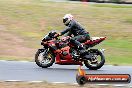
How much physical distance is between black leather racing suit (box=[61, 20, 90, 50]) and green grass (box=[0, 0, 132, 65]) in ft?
19.0

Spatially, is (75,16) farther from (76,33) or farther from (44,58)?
(44,58)

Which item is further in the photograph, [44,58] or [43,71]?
[44,58]

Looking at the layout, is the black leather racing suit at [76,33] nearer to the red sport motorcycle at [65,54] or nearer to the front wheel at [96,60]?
the red sport motorcycle at [65,54]

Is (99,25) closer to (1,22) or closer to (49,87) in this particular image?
(1,22)

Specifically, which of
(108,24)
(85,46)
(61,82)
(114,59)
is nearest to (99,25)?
(108,24)

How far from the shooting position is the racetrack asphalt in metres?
15.6

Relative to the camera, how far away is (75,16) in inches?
1305

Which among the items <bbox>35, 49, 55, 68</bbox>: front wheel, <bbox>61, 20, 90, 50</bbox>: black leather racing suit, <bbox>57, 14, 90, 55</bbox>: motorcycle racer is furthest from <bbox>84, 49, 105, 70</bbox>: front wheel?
<bbox>35, 49, 55, 68</bbox>: front wheel

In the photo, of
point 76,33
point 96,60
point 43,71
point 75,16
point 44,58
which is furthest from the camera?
point 75,16

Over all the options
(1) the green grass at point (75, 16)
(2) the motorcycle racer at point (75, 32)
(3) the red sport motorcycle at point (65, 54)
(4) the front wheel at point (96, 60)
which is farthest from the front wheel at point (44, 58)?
(1) the green grass at point (75, 16)

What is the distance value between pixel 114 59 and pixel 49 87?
9276mm

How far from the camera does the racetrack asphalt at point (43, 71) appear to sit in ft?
51.1

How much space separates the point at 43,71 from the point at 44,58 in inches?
35.5

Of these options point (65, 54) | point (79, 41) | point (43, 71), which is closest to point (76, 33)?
point (79, 41)
